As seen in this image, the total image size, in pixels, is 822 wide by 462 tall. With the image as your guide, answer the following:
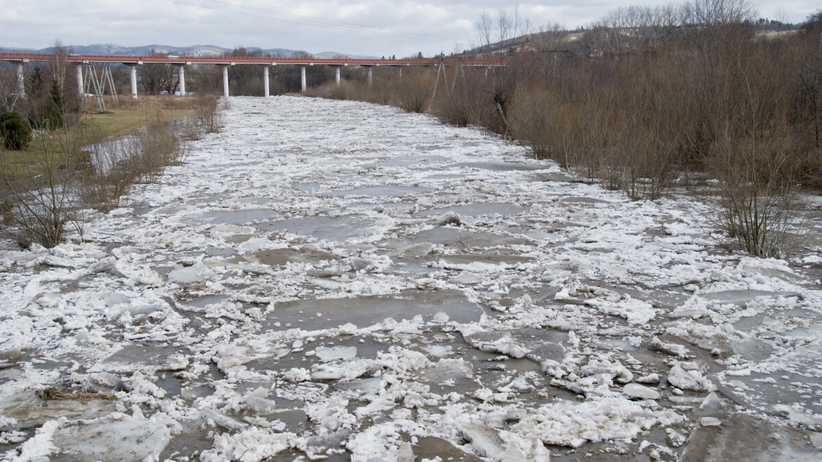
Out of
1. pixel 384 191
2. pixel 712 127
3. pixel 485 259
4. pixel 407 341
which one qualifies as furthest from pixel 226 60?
pixel 407 341

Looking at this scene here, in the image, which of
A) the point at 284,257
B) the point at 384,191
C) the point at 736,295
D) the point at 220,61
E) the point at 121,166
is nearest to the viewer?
the point at 736,295

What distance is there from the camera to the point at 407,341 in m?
5.11

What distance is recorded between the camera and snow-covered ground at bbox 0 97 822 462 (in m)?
Answer: 3.74

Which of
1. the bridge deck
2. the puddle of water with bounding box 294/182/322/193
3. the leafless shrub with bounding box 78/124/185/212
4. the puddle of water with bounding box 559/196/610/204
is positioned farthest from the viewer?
the bridge deck

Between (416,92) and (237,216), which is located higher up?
(416,92)

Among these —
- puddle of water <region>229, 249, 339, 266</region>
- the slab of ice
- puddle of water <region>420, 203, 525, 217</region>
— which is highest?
puddle of water <region>420, 203, 525, 217</region>

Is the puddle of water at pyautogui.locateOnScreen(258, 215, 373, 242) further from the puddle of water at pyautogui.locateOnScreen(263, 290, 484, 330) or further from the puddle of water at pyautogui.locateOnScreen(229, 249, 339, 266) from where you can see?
the puddle of water at pyautogui.locateOnScreen(263, 290, 484, 330)

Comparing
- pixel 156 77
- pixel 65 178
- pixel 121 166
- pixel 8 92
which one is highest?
pixel 156 77

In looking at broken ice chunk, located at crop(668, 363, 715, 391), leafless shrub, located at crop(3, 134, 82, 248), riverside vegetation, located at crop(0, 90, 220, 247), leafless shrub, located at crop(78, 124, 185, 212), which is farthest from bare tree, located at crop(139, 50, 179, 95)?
broken ice chunk, located at crop(668, 363, 715, 391)

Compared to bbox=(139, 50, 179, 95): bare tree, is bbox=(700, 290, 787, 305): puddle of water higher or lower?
lower

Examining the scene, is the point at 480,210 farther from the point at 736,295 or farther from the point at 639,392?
the point at 639,392

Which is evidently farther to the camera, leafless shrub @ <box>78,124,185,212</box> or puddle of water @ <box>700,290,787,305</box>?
leafless shrub @ <box>78,124,185,212</box>

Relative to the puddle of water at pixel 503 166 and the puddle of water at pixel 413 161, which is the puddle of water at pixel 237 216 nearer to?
the puddle of water at pixel 413 161

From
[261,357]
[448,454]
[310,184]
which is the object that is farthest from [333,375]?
[310,184]
